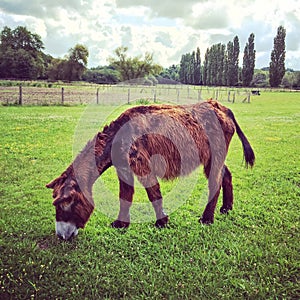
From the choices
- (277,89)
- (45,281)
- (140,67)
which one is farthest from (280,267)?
(277,89)

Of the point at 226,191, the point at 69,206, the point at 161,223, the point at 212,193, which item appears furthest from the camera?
the point at 226,191

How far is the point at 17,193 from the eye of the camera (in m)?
5.21

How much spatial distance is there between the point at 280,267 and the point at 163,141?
1.98m

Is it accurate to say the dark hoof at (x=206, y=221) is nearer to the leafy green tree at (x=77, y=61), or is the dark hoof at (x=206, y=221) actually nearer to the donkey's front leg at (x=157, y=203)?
the donkey's front leg at (x=157, y=203)

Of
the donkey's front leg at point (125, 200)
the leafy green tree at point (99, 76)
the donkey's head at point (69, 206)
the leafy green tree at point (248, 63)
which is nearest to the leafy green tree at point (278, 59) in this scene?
the leafy green tree at point (248, 63)

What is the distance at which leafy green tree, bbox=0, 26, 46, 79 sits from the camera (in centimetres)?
2105

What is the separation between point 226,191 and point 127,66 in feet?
37.5

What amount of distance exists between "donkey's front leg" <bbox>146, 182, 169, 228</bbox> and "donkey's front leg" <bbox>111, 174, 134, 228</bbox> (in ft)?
0.84

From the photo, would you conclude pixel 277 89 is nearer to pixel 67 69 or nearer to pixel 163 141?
pixel 67 69

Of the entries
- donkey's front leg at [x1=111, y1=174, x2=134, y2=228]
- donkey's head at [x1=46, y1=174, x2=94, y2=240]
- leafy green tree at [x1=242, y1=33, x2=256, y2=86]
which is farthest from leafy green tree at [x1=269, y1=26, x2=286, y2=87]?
donkey's head at [x1=46, y1=174, x2=94, y2=240]

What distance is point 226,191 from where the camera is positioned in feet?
15.1

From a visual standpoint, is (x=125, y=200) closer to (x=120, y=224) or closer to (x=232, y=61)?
(x=120, y=224)

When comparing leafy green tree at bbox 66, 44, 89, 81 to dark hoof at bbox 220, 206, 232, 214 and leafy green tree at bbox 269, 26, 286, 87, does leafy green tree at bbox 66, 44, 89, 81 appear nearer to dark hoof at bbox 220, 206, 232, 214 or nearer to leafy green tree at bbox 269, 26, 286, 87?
dark hoof at bbox 220, 206, 232, 214

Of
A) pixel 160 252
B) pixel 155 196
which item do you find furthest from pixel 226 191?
pixel 160 252
